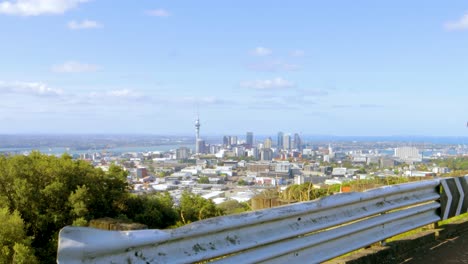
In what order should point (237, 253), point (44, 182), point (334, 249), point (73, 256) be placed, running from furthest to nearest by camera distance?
1. point (44, 182)
2. point (334, 249)
3. point (237, 253)
4. point (73, 256)

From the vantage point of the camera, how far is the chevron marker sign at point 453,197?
636cm

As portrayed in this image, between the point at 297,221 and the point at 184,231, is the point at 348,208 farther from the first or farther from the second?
the point at 184,231

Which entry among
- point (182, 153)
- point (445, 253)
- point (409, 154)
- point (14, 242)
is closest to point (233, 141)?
point (182, 153)

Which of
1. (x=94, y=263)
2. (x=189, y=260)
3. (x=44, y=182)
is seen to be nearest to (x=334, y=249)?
(x=189, y=260)

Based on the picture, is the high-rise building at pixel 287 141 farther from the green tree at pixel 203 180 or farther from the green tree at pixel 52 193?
the green tree at pixel 52 193

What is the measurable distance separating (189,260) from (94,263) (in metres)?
0.69

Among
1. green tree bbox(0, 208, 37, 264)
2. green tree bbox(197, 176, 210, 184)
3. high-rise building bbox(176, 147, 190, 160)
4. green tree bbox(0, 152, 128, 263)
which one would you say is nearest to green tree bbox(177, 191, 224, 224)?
green tree bbox(0, 152, 128, 263)

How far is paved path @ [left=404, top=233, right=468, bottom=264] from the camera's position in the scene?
5270mm

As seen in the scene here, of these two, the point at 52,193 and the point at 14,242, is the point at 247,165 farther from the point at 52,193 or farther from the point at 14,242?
the point at 14,242

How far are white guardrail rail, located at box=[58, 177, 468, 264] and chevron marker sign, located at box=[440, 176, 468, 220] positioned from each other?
0.23 metres

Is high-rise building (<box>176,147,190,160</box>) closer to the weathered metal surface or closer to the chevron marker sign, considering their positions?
the chevron marker sign

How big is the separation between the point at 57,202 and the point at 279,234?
4.96 metres

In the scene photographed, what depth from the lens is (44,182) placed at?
7922mm

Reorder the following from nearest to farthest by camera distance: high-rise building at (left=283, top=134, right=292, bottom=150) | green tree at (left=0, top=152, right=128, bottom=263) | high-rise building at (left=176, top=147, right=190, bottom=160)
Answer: green tree at (left=0, top=152, right=128, bottom=263) < high-rise building at (left=283, top=134, right=292, bottom=150) < high-rise building at (left=176, top=147, right=190, bottom=160)
